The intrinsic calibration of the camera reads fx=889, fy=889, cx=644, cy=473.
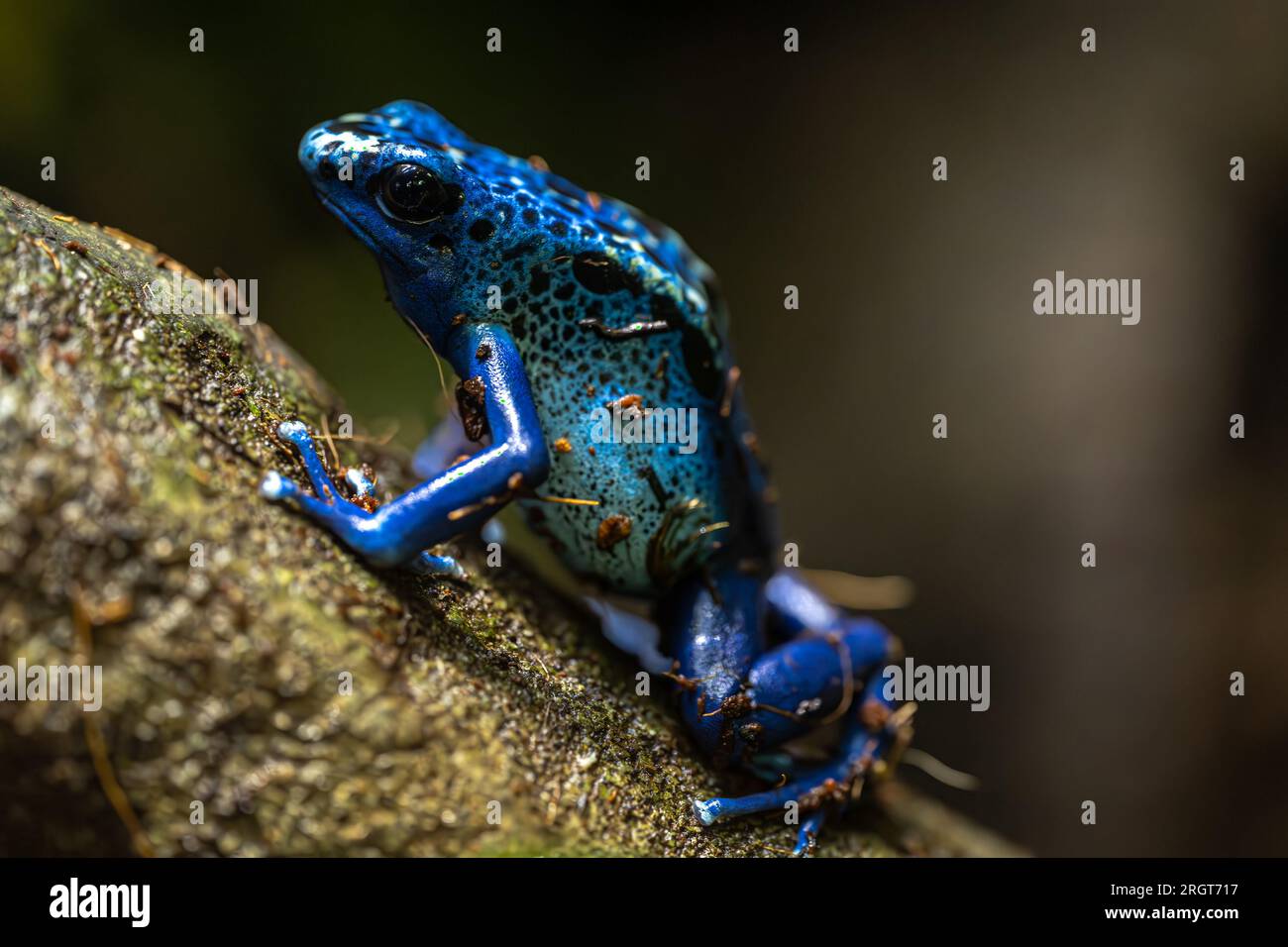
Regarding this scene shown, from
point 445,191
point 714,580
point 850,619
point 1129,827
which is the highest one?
point 445,191

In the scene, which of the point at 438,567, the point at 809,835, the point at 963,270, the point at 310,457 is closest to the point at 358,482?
the point at 310,457

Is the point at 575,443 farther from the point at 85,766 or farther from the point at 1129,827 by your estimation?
the point at 1129,827

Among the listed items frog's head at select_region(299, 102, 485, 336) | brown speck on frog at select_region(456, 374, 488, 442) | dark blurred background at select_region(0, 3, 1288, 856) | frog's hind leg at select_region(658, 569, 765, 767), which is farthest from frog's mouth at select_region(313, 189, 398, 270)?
dark blurred background at select_region(0, 3, 1288, 856)

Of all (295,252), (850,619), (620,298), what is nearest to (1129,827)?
(850,619)

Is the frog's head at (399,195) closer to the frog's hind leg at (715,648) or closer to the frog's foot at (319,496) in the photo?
the frog's foot at (319,496)

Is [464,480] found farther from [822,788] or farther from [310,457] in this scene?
[822,788]

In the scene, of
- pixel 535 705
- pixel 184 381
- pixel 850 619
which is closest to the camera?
pixel 184 381
